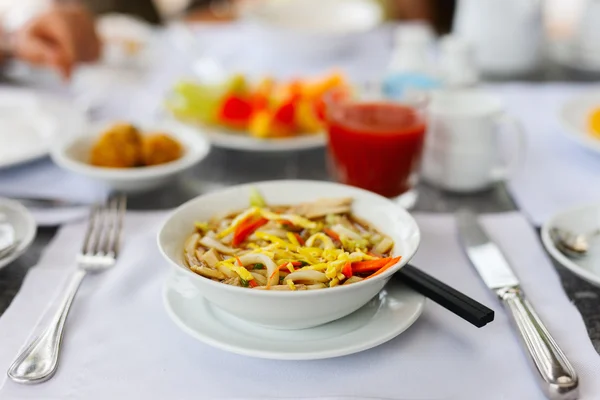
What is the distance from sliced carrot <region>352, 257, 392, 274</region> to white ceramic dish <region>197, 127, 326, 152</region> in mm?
578

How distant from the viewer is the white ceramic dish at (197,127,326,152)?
1.37m

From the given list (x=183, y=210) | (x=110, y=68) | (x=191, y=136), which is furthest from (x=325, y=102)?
(x=110, y=68)

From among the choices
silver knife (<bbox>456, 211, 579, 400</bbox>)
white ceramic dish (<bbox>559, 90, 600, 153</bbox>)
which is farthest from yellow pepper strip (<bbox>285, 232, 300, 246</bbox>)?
white ceramic dish (<bbox>559, 90, 600, 153</bbox>)

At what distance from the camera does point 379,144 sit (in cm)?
121

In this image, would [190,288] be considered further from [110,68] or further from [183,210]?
[110,68]

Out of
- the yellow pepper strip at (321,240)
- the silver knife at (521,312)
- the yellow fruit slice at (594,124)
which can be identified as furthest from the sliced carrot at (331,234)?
the yellow fruit slice at (594,124)

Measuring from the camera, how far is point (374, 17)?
223 centimetres

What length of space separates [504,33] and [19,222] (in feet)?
4.85

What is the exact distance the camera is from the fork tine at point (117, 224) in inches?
41.8

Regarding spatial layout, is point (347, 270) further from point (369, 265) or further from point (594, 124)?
point (594, 124)

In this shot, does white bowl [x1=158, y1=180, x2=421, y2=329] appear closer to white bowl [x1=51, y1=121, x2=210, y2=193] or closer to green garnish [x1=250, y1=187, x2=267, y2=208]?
green garnish [x1=250, y1=187, x2=267, y2=208]

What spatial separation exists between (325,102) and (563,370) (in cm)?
71

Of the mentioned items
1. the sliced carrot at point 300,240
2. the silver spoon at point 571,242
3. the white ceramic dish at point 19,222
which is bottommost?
the white ceramic dish at point 19,222

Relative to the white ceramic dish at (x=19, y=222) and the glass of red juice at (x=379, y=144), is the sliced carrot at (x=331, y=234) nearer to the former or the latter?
the glass of red juice at (x=379, y=144)
